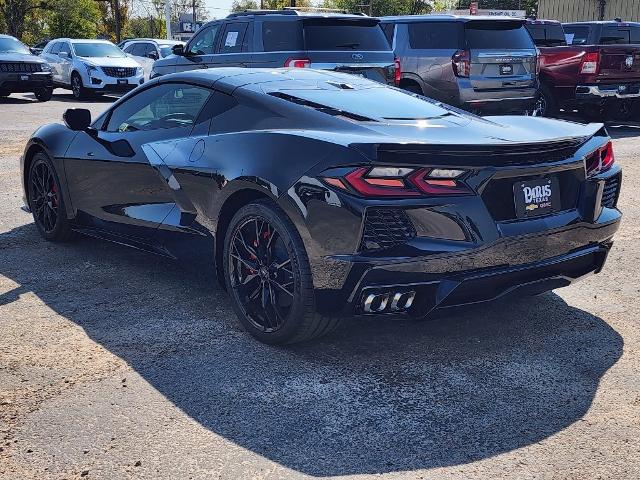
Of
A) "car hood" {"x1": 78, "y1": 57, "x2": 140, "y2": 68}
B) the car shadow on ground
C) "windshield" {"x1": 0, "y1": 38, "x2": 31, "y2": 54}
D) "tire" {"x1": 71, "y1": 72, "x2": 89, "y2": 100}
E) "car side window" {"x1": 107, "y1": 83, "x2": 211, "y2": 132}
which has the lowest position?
the car shadow on ground

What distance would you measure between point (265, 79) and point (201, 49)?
320 inches

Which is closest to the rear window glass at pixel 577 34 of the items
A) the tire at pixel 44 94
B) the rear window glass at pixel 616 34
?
the rear window glass at pixel 616 34

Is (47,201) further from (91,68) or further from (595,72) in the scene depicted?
(91,68)

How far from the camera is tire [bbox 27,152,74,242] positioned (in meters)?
5.63

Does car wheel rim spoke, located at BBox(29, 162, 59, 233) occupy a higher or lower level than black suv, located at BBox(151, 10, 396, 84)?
→ lower

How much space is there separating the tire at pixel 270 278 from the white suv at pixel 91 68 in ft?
54.9

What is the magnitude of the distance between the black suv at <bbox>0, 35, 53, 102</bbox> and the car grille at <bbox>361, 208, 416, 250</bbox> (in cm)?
1736

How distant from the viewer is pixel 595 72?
42.3ft

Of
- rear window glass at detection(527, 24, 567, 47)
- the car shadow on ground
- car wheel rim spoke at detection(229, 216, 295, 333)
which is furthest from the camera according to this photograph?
rear window glass at detection(527, 24, 567, 47)

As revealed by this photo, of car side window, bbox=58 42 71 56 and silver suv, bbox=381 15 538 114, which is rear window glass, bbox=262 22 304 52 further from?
car side window, bbox=58 42 71 56

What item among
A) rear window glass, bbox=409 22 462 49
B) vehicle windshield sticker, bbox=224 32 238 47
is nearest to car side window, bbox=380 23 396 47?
rear window glass, bbox=409 22 462 49

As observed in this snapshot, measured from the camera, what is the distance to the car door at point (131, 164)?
462 centimetres

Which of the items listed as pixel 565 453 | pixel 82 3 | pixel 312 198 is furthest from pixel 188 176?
pixel 82 3

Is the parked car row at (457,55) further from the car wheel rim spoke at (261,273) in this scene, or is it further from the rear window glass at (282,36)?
the car wheel rim spoke at (261,273)
